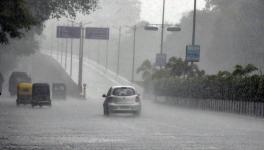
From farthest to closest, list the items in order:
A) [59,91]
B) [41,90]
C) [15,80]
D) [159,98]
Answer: [15,80] < [59,91] < [159,98] < [41,90]

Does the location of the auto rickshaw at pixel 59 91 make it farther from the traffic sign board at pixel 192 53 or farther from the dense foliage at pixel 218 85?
the traffic sign board at pixel 192 53

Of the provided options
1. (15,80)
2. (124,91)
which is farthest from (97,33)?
(124,91)

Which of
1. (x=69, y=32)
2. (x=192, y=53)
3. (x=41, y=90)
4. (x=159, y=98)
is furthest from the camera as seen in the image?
(x=69, y=32)

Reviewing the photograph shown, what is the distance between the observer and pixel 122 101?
132 feet

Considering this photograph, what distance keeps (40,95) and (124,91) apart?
47.6 feet

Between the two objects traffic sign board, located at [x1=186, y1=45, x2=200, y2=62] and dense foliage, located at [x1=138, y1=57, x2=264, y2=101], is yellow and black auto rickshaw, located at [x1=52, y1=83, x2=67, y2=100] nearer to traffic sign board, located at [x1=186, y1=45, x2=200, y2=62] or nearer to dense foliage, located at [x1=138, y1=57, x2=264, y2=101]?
dense foliage, located at [x1=138, y1=57, x2=264, y2=101]

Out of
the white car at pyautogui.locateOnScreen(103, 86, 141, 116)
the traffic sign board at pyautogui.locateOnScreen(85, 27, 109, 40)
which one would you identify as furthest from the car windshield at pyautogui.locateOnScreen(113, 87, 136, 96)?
the traffic sign board at pyautogui.locateOnScreen(85, 27, 109, 40)

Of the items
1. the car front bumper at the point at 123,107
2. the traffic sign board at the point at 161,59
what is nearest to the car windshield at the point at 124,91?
the car front bumper at the point at 123,107

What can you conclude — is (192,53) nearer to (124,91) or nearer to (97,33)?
(124,91)

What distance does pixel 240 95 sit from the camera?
48656mm

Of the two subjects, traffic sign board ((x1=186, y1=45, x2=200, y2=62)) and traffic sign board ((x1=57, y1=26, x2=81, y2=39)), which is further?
traffic sign board ((x1=57, y1=26, x2=81, y2=39))

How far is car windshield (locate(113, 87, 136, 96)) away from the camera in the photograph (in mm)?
40469

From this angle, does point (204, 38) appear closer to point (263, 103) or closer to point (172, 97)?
point (172, 97)

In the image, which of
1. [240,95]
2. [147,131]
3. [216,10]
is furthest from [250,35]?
[147,131]
